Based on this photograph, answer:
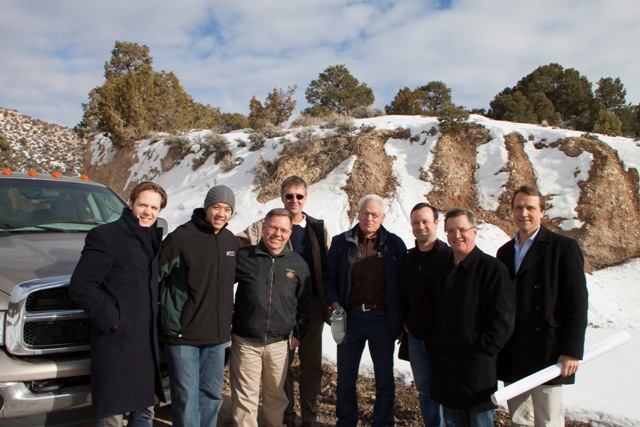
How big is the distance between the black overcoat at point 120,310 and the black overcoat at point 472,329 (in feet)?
6.38

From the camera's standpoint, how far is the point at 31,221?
13.3 feet

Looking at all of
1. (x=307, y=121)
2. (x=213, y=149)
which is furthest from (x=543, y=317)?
(x=213, y=149)

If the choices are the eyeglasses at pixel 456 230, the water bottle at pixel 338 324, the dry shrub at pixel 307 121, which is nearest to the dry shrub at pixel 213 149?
the dry shrub at pixel 307 121

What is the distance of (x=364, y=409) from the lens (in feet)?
13.8

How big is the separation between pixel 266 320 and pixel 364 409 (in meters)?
1.65

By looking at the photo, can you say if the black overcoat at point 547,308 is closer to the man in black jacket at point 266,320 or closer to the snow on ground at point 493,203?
the man in black jacket at point 266,320

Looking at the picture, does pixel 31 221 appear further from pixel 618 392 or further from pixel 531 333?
pixel 618 392

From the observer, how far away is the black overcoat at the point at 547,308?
2.77 m

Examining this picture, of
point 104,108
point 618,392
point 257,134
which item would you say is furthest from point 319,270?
point 104,108

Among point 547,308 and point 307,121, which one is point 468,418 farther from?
point 307,121

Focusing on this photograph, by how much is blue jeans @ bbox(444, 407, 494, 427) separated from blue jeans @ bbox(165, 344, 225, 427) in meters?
1.65

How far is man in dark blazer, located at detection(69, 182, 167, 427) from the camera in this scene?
264 centimetres

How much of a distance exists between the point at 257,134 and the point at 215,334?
43.3 ft

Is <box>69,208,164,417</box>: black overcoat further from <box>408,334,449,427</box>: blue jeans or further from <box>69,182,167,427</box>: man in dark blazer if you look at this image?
<box>408,334,449,427</box>: blue jeans
